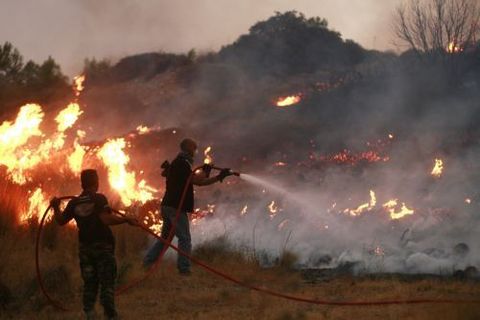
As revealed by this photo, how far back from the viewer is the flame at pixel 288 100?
2466 cm

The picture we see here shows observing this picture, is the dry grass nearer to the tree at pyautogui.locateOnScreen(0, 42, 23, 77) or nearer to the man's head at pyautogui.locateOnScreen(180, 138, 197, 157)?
the man's head at pyautogui.locateOnScreen(180, 138, 197, 157)

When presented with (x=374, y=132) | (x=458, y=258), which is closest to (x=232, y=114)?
(x=374, y=132)

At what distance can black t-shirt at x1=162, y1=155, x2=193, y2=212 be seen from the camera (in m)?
9.71

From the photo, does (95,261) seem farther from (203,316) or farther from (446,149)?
(446,149)

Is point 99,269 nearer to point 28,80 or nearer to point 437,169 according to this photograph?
point 437,169

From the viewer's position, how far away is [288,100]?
982 inches

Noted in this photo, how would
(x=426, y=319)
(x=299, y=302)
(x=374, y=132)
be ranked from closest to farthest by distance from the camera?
(x=426, y=319) → (x=299, y=302) → (x=374, y=132)

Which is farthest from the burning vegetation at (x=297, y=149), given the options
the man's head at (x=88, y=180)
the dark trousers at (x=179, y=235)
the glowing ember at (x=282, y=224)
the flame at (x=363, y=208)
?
the man's head at (x=88, y=180)

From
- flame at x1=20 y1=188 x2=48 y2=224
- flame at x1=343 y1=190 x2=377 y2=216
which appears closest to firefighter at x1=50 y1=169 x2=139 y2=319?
flame at x1=20 y1=188 x2=48 y2=224

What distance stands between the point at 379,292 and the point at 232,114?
16.7 metres

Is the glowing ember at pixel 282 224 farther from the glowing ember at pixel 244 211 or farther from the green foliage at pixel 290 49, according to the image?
the green foliage at pixel 290 49

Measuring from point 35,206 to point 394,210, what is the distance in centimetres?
800

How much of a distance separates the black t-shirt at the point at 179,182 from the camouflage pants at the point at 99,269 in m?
3.00

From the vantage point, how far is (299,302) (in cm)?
847
